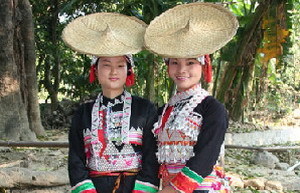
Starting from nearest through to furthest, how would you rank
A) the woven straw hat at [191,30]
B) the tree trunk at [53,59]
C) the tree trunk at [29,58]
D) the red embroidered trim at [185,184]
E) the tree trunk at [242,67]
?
the red embroidered trim at [185,184], the woven straw hat at [191,30], the tree trunk at [29,58], the tree trunk at [242,67], the tree trunk at [53,59]

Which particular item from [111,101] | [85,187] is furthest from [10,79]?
[85,187]

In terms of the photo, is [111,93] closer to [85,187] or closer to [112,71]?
[112,71]

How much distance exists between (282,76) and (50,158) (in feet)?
33.0

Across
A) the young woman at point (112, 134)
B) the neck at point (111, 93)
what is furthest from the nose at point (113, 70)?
the neck at point (111, 93)

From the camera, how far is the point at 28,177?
10.4 feet

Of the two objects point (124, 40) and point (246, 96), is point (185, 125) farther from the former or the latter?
point (246, 96)

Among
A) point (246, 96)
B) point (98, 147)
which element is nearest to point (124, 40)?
point (98, 147)

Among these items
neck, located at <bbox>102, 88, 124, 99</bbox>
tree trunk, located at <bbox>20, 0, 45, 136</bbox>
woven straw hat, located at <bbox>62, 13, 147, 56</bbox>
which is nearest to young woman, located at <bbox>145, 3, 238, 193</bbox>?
woven straw hat, located at <bbox>62, 13, 147, 56</bbox>

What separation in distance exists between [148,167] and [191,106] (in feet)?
1.22

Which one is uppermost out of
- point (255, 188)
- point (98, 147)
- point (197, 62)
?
point (197, 62)

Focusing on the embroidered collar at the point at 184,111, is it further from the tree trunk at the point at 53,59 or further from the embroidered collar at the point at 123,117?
the tree trunk at the point at 53,59

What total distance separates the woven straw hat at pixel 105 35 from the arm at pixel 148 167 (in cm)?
43

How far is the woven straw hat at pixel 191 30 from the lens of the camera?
1.88 m

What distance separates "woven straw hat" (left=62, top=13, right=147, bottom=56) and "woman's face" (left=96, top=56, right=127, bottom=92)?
0.19 feet
